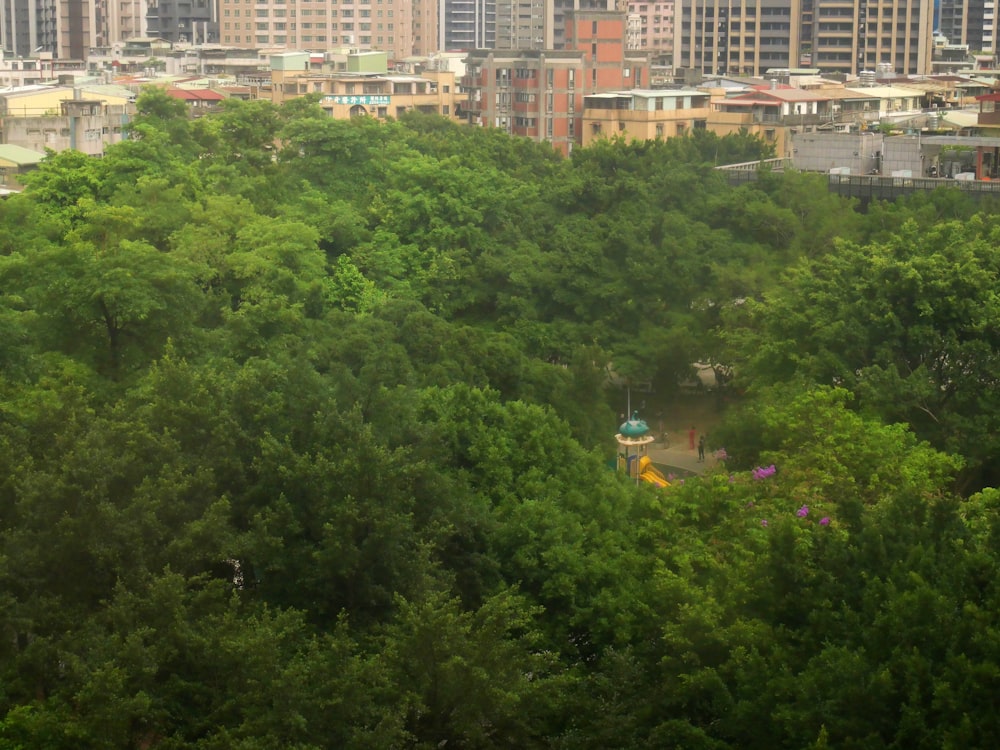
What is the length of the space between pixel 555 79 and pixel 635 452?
6192 centimetres

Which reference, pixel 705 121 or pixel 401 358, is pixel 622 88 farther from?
pixel 401 358

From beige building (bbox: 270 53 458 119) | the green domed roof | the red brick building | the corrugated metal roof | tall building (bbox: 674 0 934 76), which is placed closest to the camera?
the green domed roof

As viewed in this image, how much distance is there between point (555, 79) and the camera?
10694 centimetres

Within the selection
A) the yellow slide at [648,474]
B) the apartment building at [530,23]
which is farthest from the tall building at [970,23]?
the yellow slide at [648,474]

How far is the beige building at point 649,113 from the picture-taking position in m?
92.9

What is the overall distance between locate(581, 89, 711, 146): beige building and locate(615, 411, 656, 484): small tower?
4551 cm

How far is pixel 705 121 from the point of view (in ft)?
306

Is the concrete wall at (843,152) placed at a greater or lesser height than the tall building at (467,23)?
lesser

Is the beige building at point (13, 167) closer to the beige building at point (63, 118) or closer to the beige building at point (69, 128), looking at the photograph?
the beige building at point (63, 118)

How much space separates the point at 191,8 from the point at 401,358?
441ft

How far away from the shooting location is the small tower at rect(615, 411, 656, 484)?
4775 cm

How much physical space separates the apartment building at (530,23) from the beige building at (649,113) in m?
43.4

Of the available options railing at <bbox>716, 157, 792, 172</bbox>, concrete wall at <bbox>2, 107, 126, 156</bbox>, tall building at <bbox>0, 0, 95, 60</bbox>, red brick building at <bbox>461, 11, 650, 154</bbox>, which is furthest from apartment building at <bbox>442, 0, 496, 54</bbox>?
railing at <bbox>716, 157, 792, 172</bbox>

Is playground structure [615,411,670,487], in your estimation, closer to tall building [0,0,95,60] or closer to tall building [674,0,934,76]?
tall building [674,0,934,76]
